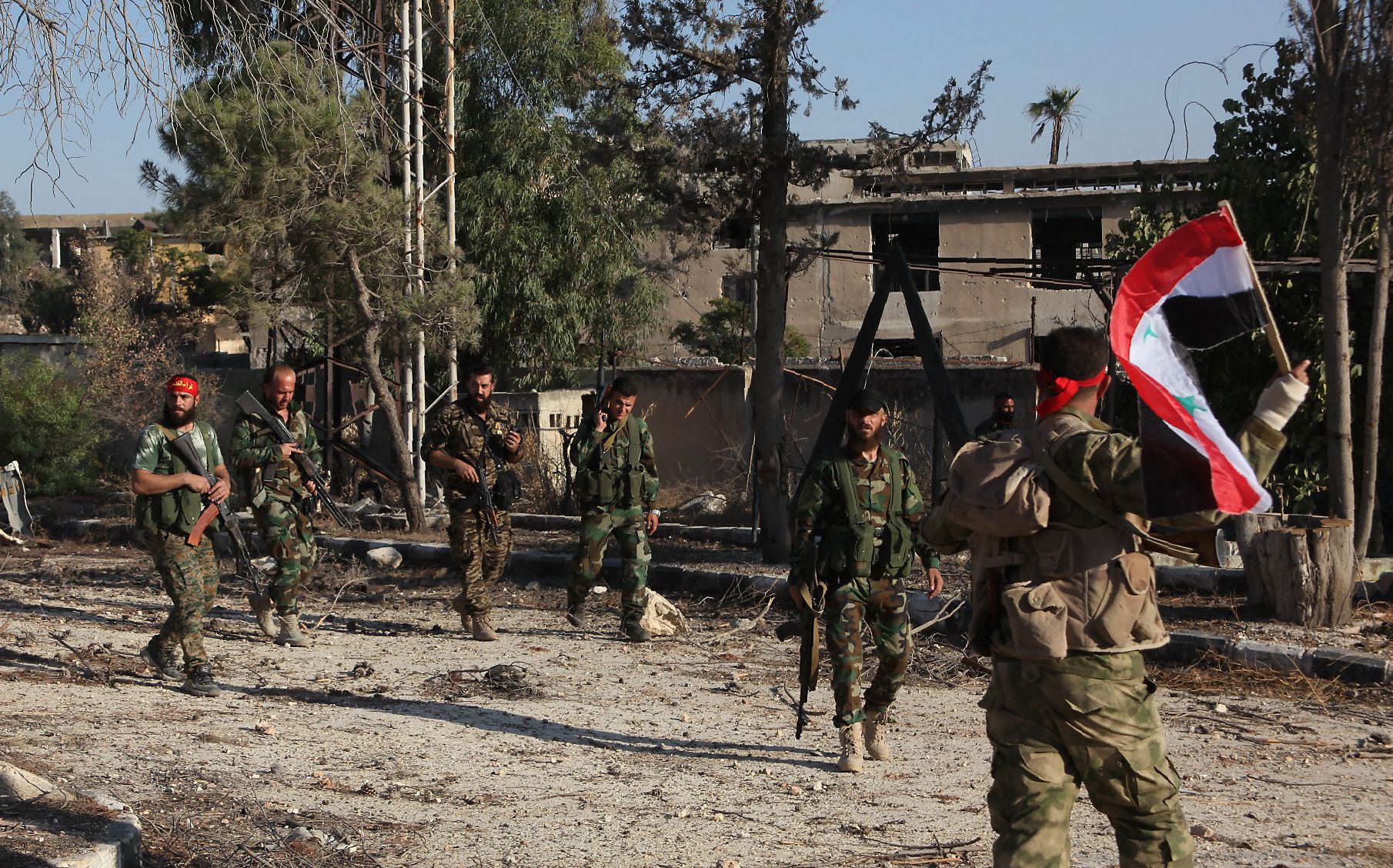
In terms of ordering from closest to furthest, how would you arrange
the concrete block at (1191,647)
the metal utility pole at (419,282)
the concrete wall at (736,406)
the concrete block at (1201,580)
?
the concrete block at (1191,647) → the concrete block at (1201,580) → the metal utility pole at (419,282) → the concrete wall at (736,406)

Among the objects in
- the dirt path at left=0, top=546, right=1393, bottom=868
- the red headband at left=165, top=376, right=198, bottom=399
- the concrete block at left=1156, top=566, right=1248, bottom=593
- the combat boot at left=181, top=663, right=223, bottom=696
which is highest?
the red headband at left=165, top=376, right=198, bottom=399

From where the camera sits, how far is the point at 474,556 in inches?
354

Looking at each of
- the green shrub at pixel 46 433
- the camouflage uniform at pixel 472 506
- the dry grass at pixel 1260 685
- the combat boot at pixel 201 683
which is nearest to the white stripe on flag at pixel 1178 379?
the dry grass at pixel 1260 685

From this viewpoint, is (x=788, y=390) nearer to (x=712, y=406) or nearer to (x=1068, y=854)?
(x=712, y=406)

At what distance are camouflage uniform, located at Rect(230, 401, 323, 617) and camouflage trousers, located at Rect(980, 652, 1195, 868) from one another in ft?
20.9

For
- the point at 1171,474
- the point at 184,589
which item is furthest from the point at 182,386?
the point at 1171,474

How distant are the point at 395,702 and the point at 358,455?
8410 mm

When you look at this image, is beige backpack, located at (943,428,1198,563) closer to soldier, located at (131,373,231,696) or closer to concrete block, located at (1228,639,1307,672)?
concrete block, located at (1228,639,1307,672)

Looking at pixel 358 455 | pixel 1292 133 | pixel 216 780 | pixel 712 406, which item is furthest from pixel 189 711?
pixel 712 406

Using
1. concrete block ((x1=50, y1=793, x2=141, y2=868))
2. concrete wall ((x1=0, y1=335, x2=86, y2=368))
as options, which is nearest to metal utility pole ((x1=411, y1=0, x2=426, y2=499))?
concrete block ((x1=50, y1=793, x2=141, y2=868))

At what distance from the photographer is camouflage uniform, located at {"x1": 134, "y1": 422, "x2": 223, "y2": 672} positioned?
284 inches

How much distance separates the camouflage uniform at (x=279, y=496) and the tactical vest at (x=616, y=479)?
Answer: 1.87 m

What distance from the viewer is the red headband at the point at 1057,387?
3.53 m

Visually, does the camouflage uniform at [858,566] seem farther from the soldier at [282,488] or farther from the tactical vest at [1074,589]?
the soldier at [282,488]
